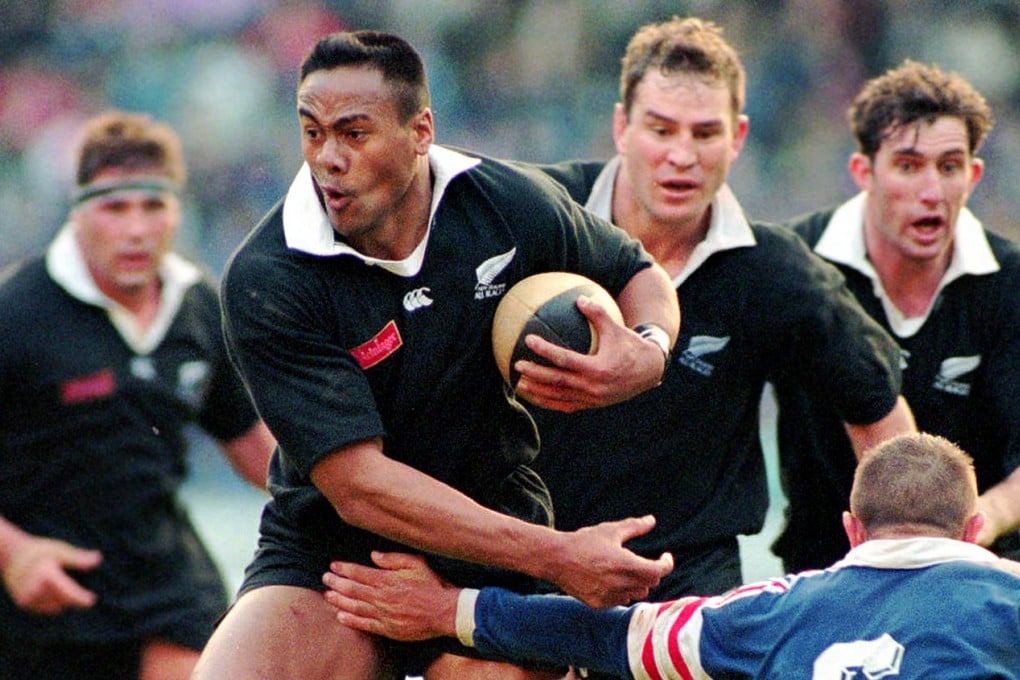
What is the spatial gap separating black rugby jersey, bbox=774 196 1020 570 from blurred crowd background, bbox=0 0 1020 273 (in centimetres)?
661

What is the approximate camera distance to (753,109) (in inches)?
531

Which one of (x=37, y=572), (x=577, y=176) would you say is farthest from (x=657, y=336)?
(x=37, y=572)

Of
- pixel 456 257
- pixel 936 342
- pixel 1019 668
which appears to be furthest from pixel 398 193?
pixel 936 342

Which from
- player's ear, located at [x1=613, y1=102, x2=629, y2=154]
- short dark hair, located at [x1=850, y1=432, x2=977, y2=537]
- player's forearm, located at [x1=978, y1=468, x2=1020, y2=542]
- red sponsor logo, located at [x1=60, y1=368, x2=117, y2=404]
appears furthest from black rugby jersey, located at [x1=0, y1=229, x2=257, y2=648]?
short dark hair, located at [x1=850, y1=432, x2=977, y2=537]

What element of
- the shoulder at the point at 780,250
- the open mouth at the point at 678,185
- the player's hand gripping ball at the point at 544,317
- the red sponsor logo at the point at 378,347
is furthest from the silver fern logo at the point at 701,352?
the red sponsor logo at the point at 378,347

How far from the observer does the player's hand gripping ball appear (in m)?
4.38

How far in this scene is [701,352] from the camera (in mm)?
5637

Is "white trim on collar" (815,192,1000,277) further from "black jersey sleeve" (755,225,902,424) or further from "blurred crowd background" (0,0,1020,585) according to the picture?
"blurred crowd background" (0,0,1020,585)

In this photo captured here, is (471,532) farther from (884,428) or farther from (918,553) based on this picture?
(884,428)

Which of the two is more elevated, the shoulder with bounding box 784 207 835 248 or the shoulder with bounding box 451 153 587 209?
the shoulder with bounding box 451 153 587 209

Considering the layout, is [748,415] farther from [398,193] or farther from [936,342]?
[398,193]

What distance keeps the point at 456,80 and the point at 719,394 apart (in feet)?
29.7

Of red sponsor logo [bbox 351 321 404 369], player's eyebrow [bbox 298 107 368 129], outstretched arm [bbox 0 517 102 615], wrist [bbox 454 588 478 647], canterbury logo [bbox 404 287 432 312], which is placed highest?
Answer: player's eyebrow [bbox 298 107 368 129]

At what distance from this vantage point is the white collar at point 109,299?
677 cm
